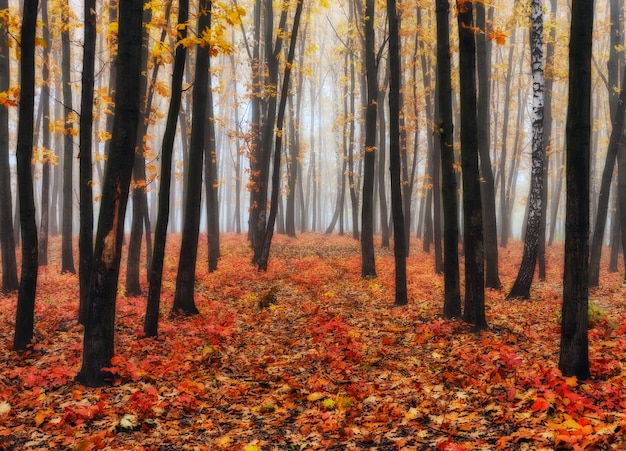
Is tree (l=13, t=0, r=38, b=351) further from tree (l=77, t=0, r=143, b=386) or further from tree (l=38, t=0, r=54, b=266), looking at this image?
→ tree (l=38, t=0, r=54, b=266)

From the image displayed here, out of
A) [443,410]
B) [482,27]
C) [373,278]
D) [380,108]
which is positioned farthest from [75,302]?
[380,108]

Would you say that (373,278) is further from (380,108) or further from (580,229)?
(380,108)

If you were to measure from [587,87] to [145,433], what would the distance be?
705cm

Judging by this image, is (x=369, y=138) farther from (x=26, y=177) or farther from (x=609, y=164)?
(x=26, y=177)

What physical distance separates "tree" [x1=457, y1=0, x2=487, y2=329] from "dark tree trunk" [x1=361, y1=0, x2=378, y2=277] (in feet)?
18.4

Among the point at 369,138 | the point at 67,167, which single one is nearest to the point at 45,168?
the point at 67,167

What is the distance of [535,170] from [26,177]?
490 inches

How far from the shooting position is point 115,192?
6.75 metres

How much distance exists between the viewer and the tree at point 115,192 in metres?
6.74

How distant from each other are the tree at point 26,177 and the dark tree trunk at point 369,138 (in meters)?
9.17

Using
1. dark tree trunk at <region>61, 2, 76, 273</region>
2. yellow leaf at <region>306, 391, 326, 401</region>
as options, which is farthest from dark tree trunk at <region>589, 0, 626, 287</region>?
dark tree trunk at <region>61, 2, 76, 273</region>

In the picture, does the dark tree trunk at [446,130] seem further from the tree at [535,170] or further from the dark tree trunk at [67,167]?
the dark tree trunk at [67,167]

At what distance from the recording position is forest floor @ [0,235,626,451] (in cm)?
515

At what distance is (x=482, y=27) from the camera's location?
13.5 meters
